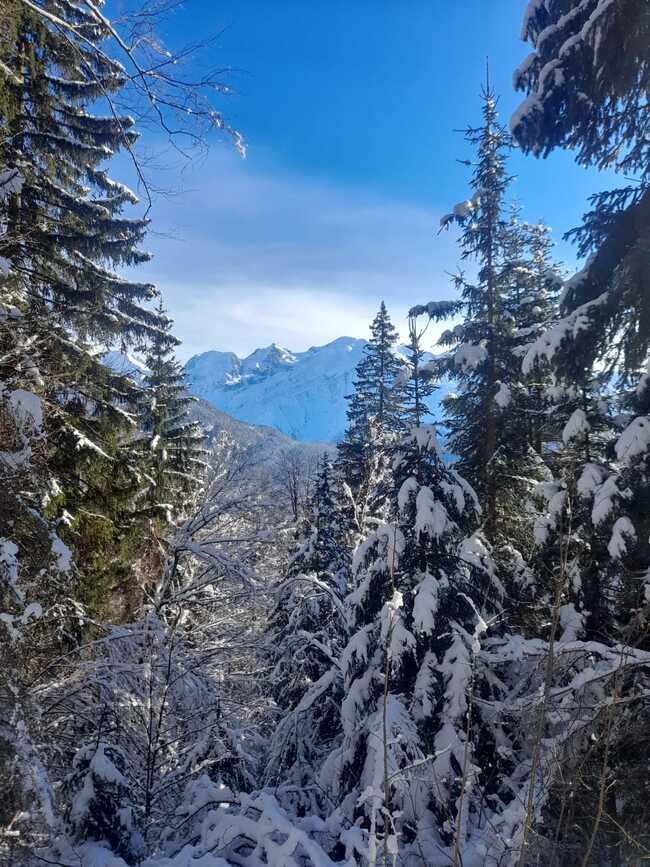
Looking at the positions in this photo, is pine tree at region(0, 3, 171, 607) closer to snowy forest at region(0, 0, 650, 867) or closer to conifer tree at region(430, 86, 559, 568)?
snowy forest at region(0, 0, 650, 867)

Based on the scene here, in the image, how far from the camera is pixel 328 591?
8.12 m

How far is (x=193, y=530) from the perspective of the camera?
7762 millimetres

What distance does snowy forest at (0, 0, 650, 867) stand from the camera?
364 centimetres

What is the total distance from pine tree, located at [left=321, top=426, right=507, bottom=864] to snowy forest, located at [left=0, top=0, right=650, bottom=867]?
39 millimetres

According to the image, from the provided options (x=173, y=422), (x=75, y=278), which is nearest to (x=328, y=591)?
(x=75, y=278)

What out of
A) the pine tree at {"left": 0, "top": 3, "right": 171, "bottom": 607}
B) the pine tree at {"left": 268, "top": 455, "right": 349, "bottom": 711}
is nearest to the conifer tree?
the pine tree at {"left": 268, "top": 455, "right": 349, "bottom": 711}

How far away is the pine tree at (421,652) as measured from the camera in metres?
5.38

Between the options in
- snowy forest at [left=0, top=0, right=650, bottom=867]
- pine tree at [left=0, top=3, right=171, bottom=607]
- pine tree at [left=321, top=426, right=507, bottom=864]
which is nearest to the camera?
snowy forest at [left=0, top=0, right=650, bottom=867]

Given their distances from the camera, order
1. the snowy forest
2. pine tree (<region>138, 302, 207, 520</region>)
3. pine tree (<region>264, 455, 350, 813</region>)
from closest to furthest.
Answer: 1. the snowy forest
2. pine tree (<region>264, 455, 350, 813</region>)
3. pine tree (<region>138, 302, 207, 520</region>)

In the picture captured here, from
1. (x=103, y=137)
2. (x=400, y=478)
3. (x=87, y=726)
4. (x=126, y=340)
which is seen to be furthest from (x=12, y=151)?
(x=87, y=726)

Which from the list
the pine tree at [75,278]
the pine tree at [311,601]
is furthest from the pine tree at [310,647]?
the pine tree at [75,278]

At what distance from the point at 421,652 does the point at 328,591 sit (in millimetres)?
2234

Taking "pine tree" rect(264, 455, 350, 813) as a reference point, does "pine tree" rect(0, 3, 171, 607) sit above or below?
above

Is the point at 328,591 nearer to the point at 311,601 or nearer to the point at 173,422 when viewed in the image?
the point at 311,601
